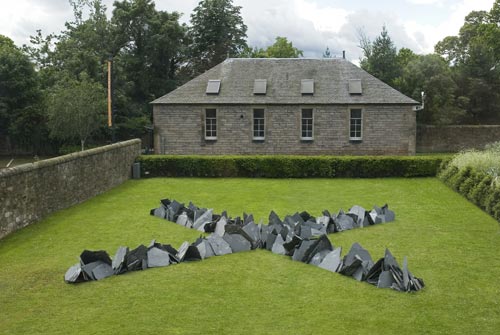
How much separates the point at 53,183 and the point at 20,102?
2732 centimetres

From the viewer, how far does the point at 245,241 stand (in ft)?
36.4

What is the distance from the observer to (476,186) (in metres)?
17.1

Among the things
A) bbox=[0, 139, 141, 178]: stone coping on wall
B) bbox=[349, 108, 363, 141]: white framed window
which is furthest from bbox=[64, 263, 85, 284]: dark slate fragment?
bbox=[349, 108, 363, 141]: white framed window

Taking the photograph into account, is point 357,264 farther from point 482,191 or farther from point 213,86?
point 213,86

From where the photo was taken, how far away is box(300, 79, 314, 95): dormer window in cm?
3180

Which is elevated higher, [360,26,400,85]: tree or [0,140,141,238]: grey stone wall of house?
[360,26,400,85]: tree

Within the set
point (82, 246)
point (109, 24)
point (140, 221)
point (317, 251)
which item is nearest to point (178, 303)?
point (317, 251)

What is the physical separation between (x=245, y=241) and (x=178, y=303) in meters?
3.23

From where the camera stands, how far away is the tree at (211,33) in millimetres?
51031

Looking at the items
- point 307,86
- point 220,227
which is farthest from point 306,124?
point 220,227

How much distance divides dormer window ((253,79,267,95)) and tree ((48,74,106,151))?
11.0m

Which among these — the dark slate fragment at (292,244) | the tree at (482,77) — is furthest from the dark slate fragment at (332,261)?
the tree at (482,77)

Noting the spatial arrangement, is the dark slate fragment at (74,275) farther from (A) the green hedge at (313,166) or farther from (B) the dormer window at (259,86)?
(B) the dormer window at (259,86)

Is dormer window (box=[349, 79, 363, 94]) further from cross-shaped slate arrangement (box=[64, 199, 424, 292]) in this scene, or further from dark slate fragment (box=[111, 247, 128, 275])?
dark slate fragment (box=[111, 247, 128, 275])
